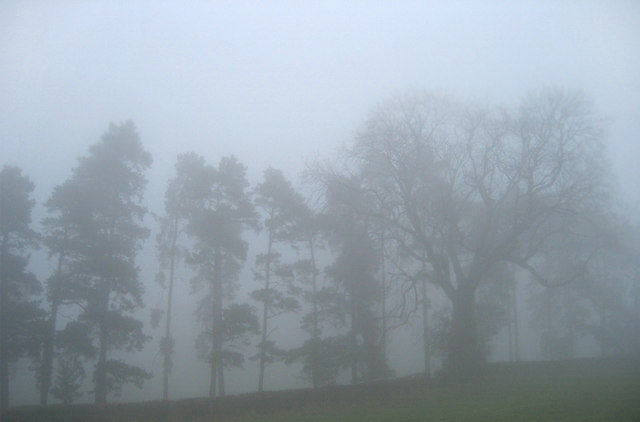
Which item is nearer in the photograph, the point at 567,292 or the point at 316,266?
the point at 316,266

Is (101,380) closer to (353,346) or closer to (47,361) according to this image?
(47,361)

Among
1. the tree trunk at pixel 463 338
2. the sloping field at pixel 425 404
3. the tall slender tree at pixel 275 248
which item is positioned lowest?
the sloping field at pixel 425 404

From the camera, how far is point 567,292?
119 feet

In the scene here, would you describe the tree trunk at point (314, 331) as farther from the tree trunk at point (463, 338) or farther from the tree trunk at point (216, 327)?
the tree trunk at point (463, 338)

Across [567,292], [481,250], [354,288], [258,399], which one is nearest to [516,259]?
[481,250]

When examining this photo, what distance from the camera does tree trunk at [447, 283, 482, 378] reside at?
71.8ft

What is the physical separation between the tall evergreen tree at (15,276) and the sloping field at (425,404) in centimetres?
684

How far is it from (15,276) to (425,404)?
20.5m

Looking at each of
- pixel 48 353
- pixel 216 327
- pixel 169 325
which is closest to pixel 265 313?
pixel 216 327

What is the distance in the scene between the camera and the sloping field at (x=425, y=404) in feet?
41.2

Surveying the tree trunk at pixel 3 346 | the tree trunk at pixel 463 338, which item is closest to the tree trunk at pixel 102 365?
the tree trunk at pixel 3 346

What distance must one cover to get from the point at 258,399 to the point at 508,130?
652 inches

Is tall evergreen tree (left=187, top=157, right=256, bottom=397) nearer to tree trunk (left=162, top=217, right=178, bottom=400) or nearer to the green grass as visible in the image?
tree trunk (left=162, top=217, right=178, bottom=400)

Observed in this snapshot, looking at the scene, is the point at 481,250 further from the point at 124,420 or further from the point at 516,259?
the point at 124,420
